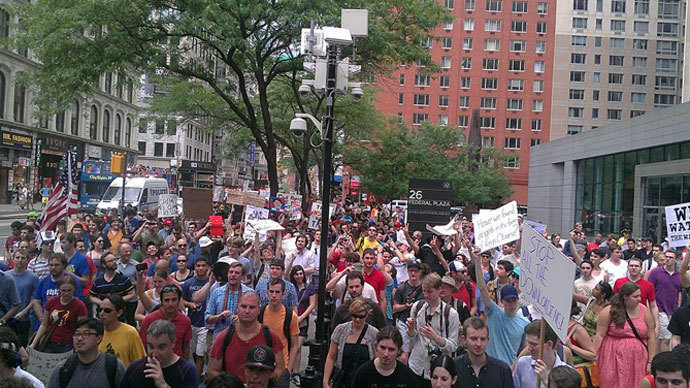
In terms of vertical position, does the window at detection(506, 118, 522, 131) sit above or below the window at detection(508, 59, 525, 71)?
below

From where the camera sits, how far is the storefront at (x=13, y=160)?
141 ft

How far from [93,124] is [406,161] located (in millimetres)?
29698

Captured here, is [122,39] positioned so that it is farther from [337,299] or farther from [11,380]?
[11,380]

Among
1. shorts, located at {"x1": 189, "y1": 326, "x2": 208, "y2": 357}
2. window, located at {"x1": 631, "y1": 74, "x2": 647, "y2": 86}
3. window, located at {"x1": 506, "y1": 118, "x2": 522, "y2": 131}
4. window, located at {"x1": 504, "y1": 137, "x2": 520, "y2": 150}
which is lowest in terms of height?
shorts, located at {"x1": 189, "y1": 326, "x2": 208, "y2": 357}

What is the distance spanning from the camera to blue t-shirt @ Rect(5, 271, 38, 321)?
7.95m

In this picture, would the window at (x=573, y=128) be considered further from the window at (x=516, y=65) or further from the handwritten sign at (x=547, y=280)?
the handwritten sign at (x=547, y=280)

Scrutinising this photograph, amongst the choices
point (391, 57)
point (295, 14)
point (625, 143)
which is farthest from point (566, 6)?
point (295, 14)

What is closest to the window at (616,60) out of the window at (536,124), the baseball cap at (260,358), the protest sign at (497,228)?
the window at (536,124)

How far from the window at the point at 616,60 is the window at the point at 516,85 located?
35.4ft

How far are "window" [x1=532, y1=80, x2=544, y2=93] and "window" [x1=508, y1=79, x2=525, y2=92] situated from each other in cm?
137

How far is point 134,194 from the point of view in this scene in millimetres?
31422

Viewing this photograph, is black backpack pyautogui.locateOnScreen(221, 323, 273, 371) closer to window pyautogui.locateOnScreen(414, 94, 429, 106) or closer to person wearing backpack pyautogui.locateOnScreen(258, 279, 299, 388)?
person wearing backpack pyautogui.locateOnScreen(258, 279, 299, 388)

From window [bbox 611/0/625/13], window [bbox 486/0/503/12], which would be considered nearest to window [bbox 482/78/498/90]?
window [bbox 486/0/503/12]

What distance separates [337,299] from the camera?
9.10m
